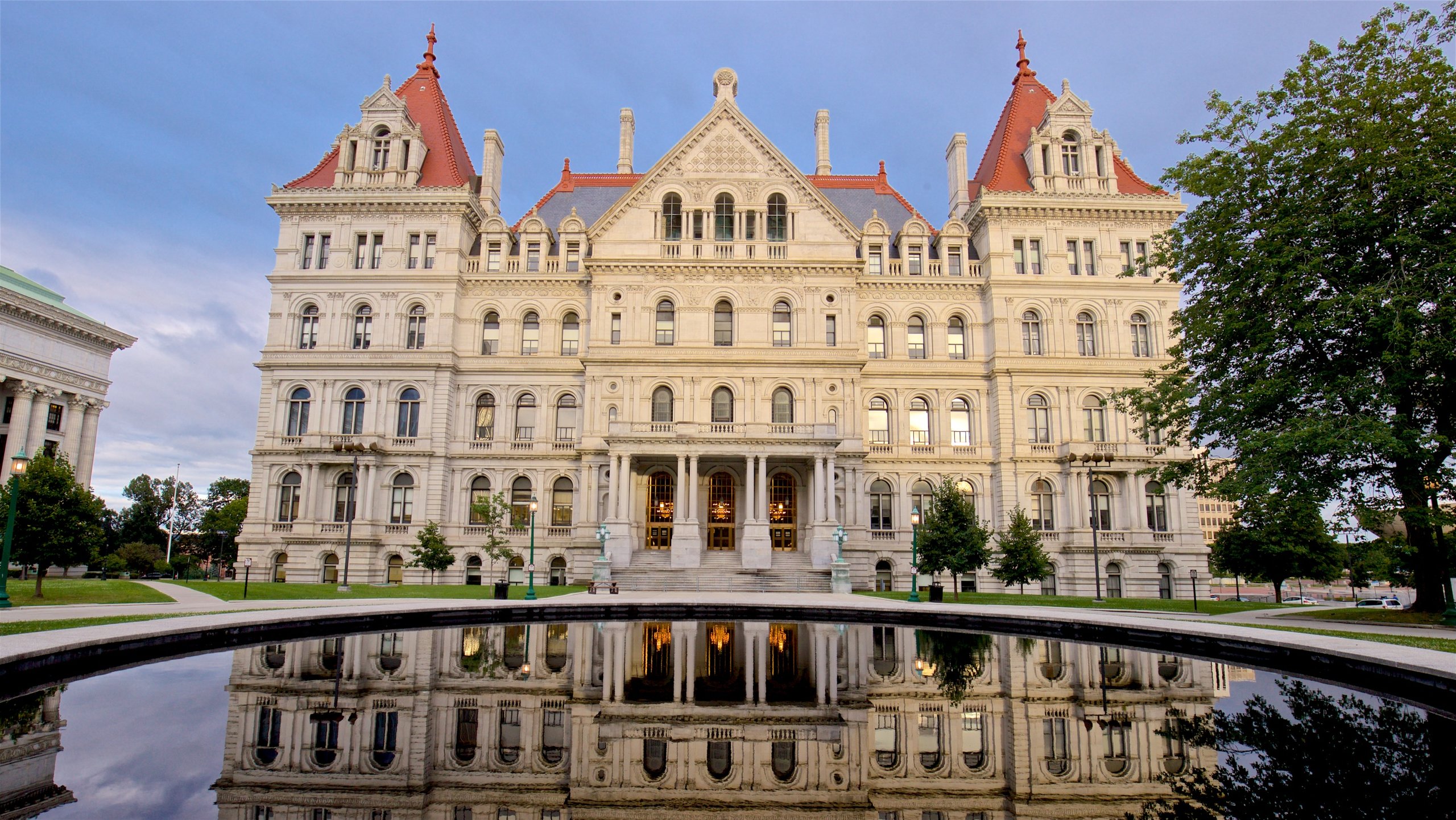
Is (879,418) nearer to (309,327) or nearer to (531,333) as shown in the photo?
(531,333)

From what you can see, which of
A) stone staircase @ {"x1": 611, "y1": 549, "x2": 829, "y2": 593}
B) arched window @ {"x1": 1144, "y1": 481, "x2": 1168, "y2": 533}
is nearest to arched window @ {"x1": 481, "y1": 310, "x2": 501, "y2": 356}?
stone staircase @ {"x1": 611, "y1": 549, "x2": 829, "y2": 593}

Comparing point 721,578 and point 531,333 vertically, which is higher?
point 531,333

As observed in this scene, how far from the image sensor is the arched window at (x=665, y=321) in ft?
135

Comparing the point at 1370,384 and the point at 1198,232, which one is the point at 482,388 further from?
the point at 1370,384

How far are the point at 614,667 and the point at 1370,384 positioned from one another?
20.0 m

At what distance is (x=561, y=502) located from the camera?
4094cm

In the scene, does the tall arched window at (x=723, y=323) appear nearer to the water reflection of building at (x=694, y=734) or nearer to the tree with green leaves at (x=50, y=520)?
the tree with green leaves at (x=50, y=520)

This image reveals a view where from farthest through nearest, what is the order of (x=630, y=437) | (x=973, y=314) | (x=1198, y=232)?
(x=973, y=314)
(x=630, y=437)
(x=1198, y=232)

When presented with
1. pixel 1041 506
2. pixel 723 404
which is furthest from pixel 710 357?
pixel 1041 506

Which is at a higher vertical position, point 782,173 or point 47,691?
point 782,173

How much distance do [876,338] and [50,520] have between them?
3532 centimetres

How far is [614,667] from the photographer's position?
1364 centimetres

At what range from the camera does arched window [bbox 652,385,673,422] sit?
1582 inches

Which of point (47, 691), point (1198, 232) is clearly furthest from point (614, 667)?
point (1198, 232)
